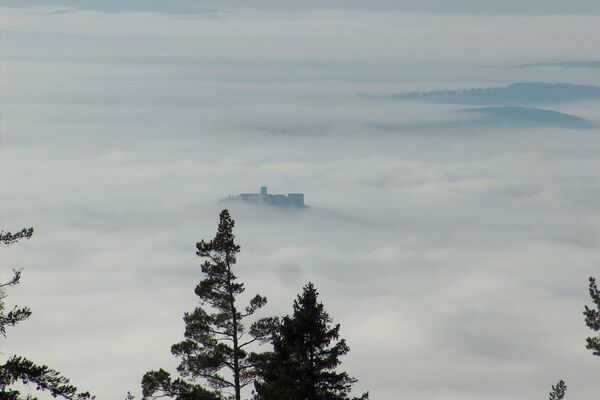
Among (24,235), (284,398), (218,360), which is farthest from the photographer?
(218,360)

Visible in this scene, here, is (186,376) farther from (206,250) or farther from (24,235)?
(24,235)

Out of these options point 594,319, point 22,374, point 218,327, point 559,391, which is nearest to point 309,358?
point 218,327

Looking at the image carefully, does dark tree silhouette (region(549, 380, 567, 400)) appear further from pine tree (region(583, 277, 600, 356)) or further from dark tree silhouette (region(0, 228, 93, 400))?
dark tree silhouette (region(0, 228, 93, 400))

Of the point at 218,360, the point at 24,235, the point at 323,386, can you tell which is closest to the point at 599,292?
the point at 323,386

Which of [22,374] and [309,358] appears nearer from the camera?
[22,374]

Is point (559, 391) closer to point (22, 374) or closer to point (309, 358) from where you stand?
point (309, 358)

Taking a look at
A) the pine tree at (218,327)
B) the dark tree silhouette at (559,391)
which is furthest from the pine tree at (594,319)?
the pine tree at (218,327)
